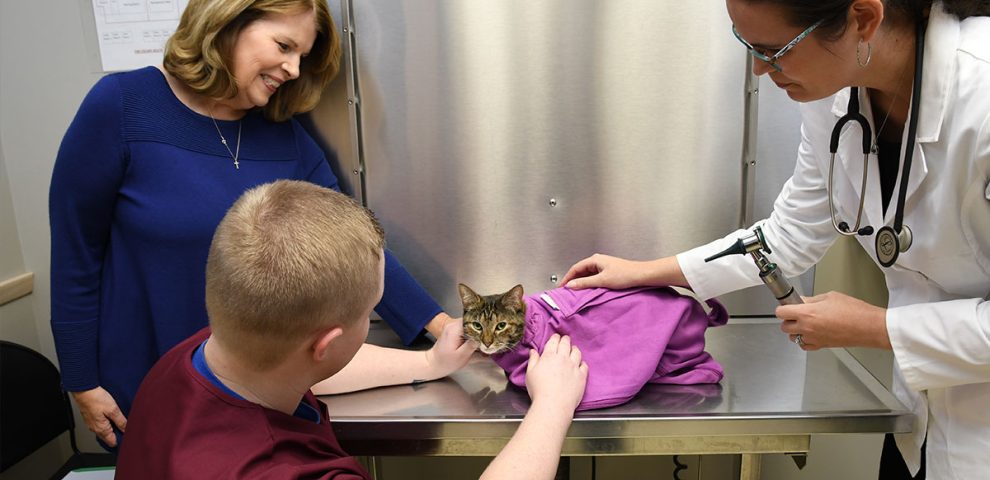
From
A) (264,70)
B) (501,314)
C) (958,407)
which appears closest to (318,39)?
(264,70)

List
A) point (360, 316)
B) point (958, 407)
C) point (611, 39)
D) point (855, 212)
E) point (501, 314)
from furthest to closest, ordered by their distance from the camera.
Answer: point (611, 39)
point (501, 314)
point (855, 212)
point (958, 407)
point (360, 316)

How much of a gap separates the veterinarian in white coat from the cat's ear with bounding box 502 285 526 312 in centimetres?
45

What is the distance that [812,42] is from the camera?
0.93 metres

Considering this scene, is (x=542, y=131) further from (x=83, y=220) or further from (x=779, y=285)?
(x=83, y=220)

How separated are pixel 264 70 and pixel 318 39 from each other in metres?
0.21

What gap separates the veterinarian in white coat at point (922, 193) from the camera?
0.92 metres

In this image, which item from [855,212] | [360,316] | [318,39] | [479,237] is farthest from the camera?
[479,237]

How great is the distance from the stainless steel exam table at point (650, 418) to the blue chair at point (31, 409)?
0.88 m

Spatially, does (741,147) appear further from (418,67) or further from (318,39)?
(318,39)

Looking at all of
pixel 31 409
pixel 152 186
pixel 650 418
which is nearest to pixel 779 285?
pixel 650 418

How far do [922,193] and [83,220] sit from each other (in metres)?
1.40

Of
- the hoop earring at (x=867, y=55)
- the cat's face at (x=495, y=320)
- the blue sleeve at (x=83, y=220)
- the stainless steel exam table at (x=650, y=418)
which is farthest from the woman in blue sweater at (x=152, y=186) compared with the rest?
the hoop earring at (x=867, y=55)

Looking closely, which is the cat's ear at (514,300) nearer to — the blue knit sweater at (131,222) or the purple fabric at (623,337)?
the purple fabric at (623,337)

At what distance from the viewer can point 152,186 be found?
1302mm
